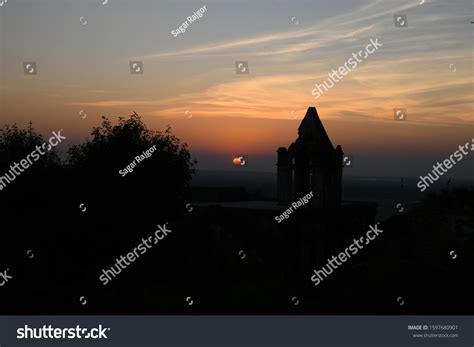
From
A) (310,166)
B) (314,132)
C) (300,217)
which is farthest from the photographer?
(310,166)

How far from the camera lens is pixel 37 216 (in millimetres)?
32094

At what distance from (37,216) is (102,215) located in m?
3.23

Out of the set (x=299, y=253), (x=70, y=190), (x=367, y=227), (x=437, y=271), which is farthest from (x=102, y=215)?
(x=437, y=271)

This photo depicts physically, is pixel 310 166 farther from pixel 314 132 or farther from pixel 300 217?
pixel 300 217

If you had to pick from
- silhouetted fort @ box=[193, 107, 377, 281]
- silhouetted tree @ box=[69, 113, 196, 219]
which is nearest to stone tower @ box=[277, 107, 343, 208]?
silhouetted fort @ box=[193, 107, 377, 281]

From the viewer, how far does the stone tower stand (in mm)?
31442

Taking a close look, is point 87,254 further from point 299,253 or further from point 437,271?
point 437,271

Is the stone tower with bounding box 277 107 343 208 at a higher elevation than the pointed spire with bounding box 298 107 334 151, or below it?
below

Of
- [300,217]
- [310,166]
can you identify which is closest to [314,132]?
[310,166]

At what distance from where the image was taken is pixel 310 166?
3170 cm

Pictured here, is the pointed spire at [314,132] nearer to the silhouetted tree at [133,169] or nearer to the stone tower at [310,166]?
the stone tower at [310,166]

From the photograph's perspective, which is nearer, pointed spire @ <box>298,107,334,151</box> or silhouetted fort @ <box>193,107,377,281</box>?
silhouetted fort @ <box>193,107,377,281</box>

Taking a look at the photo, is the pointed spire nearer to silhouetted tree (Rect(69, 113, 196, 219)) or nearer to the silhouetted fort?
the silhouetted fort

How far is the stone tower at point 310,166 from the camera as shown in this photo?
31.4m
